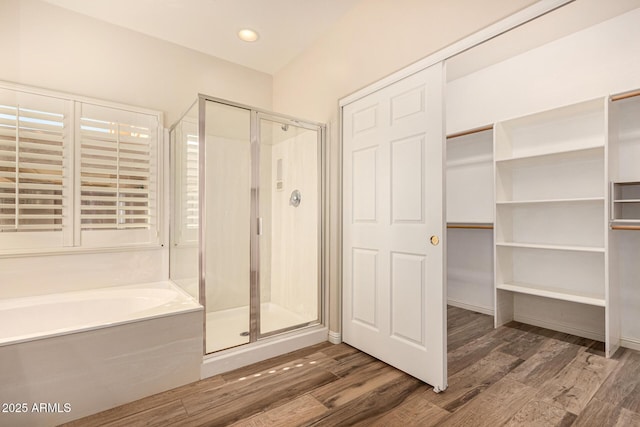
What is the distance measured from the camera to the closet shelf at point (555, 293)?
2.44m

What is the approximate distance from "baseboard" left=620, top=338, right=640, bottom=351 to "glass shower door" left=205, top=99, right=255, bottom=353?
10.0ft

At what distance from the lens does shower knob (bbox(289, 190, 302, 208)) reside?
2.66 meters

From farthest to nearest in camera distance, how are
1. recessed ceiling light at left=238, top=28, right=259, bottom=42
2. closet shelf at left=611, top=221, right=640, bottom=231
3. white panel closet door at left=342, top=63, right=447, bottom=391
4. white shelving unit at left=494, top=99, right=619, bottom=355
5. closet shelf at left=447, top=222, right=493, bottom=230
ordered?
closet shelf at left=447, top=222, right=493, bottom=230 < recessed ceiling light at left=238, top=28, right=259, bottom=42 < white shelving unit at left=494, top=99, right=619, bottom=355 < closet shelf at left=611, top=221, right=640, bottom=231 < white panel closet door at left=342, top=63, right=447, bottom=391

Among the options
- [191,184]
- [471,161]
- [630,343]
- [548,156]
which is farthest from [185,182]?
[630,343]

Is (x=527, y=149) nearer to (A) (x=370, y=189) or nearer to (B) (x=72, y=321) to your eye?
(A) (x=370, y=189)

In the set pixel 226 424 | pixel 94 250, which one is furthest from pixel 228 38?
pixel 226 424

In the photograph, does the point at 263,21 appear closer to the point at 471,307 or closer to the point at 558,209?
the point at 558,209

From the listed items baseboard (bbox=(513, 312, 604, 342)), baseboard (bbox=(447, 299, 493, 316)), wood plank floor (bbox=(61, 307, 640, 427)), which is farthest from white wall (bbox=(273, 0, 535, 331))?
baseboard (bbox=(513, 312, 604, 342))

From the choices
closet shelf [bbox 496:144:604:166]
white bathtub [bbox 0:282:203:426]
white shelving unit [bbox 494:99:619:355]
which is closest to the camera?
white bathtub [bbox 0:282:203:426]

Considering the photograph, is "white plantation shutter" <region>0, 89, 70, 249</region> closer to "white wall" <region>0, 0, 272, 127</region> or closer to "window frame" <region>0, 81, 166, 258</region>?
"window frame" <region>0, 81, 166, 258</region>

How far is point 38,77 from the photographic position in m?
2.32

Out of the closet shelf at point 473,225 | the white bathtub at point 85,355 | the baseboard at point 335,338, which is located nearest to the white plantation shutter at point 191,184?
the white bathtub at point 85,355

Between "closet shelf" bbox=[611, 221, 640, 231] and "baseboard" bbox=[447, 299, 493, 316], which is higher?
"closet shelf" bbox=[611, 221, 640, 231]

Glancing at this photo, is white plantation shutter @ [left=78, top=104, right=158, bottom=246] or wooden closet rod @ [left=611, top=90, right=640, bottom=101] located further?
white plantation shutter @ [left=78, top=104, right=158, bottom=246]
